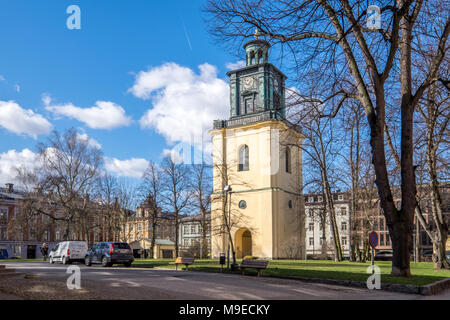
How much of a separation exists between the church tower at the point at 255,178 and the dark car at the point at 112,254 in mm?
18729

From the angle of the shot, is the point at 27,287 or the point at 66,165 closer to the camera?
the point at 27,287

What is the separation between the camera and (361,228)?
3803 centimetres

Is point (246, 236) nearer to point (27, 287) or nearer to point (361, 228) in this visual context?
point (361, 228)

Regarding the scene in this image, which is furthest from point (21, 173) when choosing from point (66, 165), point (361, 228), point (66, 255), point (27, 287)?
point (27, 287)

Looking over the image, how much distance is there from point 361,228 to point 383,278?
24.3 meters

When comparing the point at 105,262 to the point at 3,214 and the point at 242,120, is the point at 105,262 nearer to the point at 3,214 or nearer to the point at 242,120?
the point at 242,120

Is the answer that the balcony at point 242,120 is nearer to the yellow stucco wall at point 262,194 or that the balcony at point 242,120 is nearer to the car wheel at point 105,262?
the yellow stucco wall at point 262,194

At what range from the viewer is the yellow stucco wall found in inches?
1772

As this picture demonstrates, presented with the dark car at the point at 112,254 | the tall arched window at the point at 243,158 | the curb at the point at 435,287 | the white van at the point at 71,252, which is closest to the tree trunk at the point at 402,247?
the curb at the point at 435,287

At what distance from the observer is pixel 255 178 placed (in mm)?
46844

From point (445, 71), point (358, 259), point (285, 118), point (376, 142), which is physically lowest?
point (358, 259)

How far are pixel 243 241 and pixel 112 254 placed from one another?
25413 mm

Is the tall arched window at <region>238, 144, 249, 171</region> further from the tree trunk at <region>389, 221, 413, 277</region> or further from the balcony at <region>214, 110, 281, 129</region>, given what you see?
the tree trunk at <region>389, 221, 413, 277</region>

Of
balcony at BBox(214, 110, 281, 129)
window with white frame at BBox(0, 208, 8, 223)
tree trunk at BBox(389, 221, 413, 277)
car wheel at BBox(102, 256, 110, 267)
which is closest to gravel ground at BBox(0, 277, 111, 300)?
tree trunk at BBox(389, 221, 413, 277)
